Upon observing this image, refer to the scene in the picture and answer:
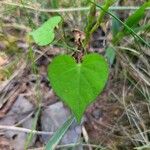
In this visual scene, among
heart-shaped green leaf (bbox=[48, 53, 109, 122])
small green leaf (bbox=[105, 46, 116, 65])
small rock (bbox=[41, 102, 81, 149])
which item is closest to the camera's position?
heart-shaped green leaf (bbox=[48, 53, 109, 122])

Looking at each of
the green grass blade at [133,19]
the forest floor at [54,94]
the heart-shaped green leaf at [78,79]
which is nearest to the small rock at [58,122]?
the forest floor at [54,94]

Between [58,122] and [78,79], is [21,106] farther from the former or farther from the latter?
[78,79]

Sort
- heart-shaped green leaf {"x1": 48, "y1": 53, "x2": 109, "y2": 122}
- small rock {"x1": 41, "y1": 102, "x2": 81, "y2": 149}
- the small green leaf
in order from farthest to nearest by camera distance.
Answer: the small green leaf → small rock {"x1": 41, "y1": 102, "x2": 81, "y2": 149} → heart-shaped green leaf {"x1": 48, "y1": 53, "x2": 109, "y2": 122}

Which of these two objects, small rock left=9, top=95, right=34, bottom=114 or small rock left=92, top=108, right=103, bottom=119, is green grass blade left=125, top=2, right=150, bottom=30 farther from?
small rock left=9, top=95, right=34, bottom=114

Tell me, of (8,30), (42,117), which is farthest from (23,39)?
(42,117)

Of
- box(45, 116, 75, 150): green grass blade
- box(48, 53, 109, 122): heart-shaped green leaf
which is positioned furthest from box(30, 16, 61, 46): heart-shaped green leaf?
box(45, 116, 75, 150): green grass blade

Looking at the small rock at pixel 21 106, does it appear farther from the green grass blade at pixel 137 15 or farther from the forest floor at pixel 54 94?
the green grass blade at pixel 137 15

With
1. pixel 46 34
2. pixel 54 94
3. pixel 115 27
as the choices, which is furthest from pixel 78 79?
pixel 115 27

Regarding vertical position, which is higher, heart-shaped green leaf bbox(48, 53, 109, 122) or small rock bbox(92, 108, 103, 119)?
heart-shaped green leaf bbox(48, 53, 109, 122)

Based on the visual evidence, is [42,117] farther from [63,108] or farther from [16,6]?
[16,6]
